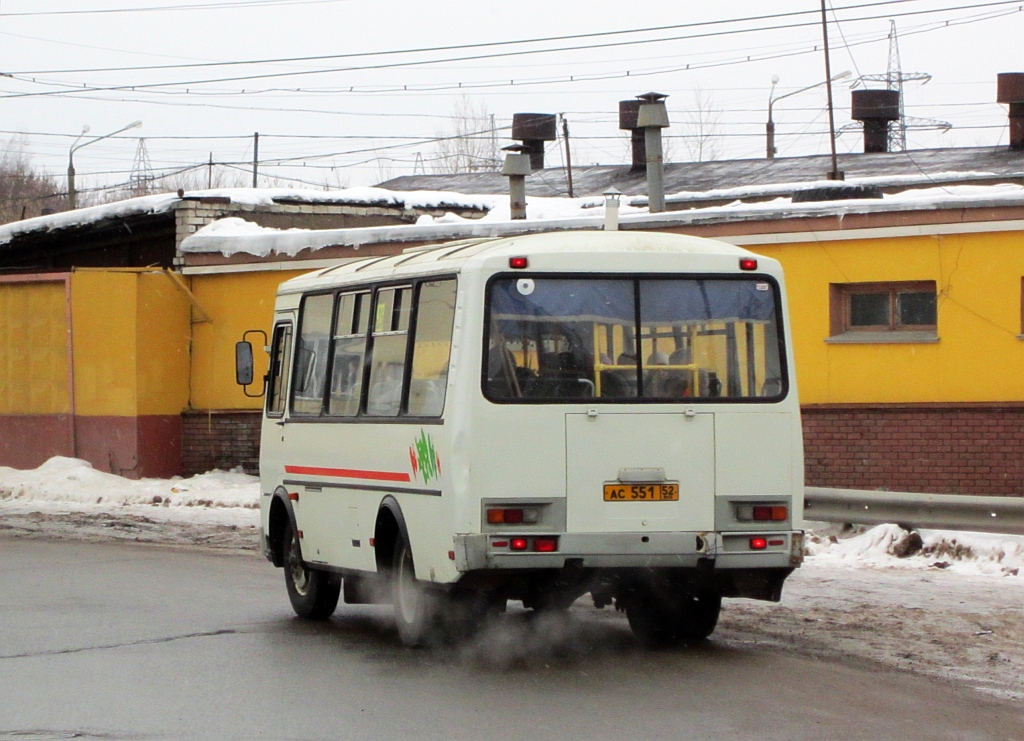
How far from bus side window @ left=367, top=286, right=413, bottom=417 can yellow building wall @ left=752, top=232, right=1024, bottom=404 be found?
832 centimetres

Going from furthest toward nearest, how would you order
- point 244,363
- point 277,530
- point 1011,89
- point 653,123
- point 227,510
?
1. point 1011,89
2. point 653,123
3. point 227,510
4. point 244,363
5. point 277,530

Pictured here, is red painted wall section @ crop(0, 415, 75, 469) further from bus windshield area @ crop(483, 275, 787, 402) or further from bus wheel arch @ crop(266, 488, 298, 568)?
bus windshield area @ crop(483, 275, 787, 402)

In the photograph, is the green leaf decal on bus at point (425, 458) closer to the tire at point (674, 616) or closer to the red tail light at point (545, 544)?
the red tail light at point (545, 544)

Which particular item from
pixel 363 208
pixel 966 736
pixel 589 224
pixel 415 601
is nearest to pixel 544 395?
pixel 415 601

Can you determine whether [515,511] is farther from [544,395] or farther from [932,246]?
[932,246]

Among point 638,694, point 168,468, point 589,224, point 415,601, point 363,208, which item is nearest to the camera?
point 638,694

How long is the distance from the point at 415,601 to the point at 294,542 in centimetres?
213

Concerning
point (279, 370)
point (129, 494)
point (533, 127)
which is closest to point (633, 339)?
point (279, 370)

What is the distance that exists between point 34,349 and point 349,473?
15.2 meters

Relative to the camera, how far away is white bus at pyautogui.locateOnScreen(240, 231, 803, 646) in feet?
27.8

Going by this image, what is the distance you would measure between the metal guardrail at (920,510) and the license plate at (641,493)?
4.89 meters

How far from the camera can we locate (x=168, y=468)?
23.0m

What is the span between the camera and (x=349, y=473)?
32.8 ft

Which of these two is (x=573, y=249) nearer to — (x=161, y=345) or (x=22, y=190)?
(x=161, y=345)
